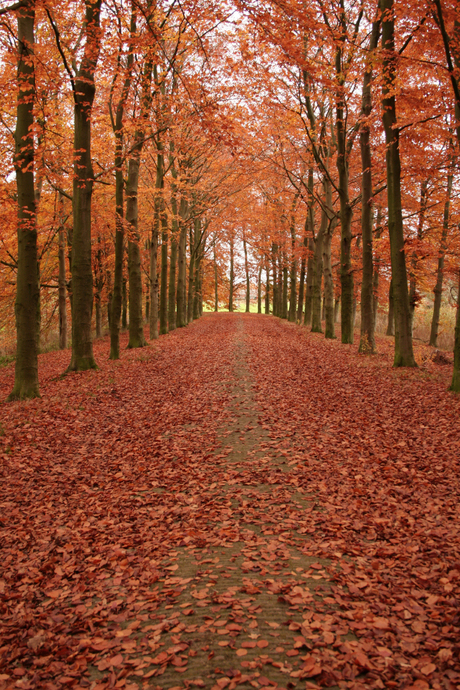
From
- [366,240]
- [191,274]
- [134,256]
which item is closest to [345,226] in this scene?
[366,240]

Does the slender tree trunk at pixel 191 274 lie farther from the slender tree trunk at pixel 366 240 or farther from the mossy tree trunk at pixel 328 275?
the slender tree trunk at pixel 366 240

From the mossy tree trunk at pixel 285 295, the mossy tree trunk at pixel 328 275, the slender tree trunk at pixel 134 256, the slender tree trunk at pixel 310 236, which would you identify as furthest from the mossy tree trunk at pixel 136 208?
the mossy tree trunk at pixel 285 295

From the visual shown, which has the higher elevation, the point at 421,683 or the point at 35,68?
the point at 35,68

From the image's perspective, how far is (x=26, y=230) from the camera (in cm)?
968

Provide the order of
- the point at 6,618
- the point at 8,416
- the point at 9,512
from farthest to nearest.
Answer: the point at 8,416 → the point at 9,512 → the point at 6,618

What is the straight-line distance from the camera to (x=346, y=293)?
57.2 ft

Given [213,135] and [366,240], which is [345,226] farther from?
[213,135]

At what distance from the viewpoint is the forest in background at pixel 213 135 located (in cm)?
952

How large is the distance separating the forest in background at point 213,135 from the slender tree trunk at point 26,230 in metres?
0.04

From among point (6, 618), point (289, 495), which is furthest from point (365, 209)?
point (6, 618)

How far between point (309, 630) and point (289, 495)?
211 cm

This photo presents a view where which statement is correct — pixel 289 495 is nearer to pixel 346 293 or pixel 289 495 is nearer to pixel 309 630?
pixel 309 630

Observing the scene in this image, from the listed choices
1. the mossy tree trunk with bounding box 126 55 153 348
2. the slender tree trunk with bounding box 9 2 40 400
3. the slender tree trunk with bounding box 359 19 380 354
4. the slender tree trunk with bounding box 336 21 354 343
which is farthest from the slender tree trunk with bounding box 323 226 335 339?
the slender tree trunk with bounding box 9 2 40 400

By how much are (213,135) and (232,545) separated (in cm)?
889
